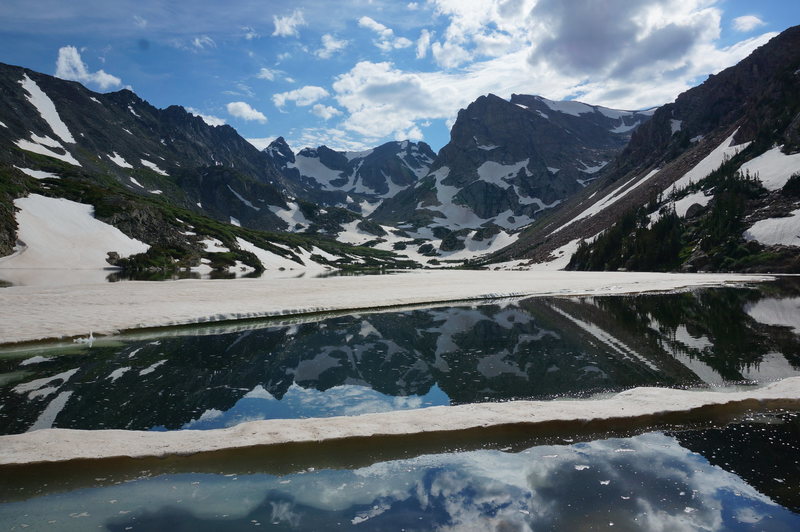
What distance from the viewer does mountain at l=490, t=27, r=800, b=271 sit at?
66.1 meters

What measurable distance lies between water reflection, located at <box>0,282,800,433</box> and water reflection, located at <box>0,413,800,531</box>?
12.5 feet

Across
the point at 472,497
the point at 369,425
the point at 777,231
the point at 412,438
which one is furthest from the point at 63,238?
the point at 777,231

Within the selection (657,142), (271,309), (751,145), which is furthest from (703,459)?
(657,142)

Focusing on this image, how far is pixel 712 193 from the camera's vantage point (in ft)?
286

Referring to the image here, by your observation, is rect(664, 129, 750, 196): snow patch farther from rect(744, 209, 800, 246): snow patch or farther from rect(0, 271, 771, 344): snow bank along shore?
rect(0, 271, 771, 344): snow bank along shore

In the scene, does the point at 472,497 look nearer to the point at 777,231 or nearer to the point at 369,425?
the point at 369,425

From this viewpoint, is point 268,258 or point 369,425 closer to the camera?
point 369,425

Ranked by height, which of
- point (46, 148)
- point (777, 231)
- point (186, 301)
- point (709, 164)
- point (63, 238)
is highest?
point (46, 148)

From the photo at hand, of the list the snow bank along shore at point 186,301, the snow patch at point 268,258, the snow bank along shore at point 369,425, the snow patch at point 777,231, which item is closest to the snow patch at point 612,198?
the snow patch at point 777,231

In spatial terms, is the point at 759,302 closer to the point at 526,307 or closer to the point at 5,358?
the point at 526,307

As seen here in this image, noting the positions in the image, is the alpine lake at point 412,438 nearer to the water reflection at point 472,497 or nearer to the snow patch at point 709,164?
the water reflection at point 472,497

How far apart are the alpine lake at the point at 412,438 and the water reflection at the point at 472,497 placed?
0.03 meters

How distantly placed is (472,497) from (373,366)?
10.6 m

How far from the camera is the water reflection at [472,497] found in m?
6.49
